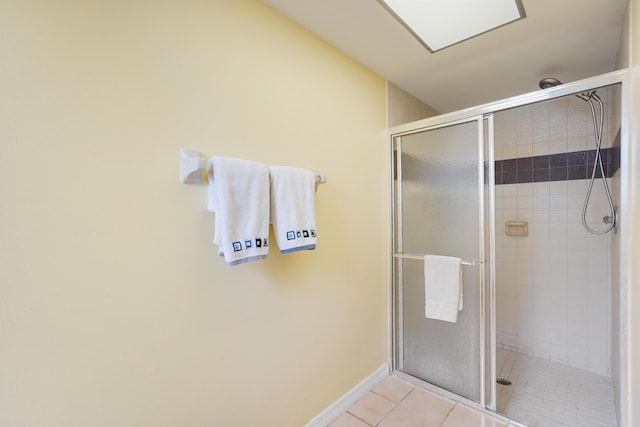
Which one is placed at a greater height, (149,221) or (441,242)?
(149,221)

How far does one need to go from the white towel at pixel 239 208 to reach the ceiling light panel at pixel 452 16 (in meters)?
0.98

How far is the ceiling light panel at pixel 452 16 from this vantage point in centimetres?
129

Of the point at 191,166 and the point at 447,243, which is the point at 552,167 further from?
the point at 191,166

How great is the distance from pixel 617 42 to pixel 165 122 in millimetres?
2304

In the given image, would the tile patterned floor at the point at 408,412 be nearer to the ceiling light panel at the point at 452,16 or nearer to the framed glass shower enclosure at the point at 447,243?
the framed glass shower enclosure at the point at 447,243

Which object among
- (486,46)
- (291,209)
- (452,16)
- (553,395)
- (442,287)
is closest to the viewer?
(291,209)

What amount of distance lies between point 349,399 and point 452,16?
216 centimetres

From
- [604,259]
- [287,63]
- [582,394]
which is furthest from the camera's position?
[604,259]

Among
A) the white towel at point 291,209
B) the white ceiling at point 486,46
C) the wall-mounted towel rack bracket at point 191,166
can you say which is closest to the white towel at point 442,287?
the white towel at point 291,209

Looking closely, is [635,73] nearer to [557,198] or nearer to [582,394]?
[557,198]

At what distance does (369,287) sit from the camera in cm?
193

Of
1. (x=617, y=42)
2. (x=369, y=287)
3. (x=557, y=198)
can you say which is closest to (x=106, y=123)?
(x=369, y=287)

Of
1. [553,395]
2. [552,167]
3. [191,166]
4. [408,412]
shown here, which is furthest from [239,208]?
[552,167]

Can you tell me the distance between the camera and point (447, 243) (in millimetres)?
→ 1795
